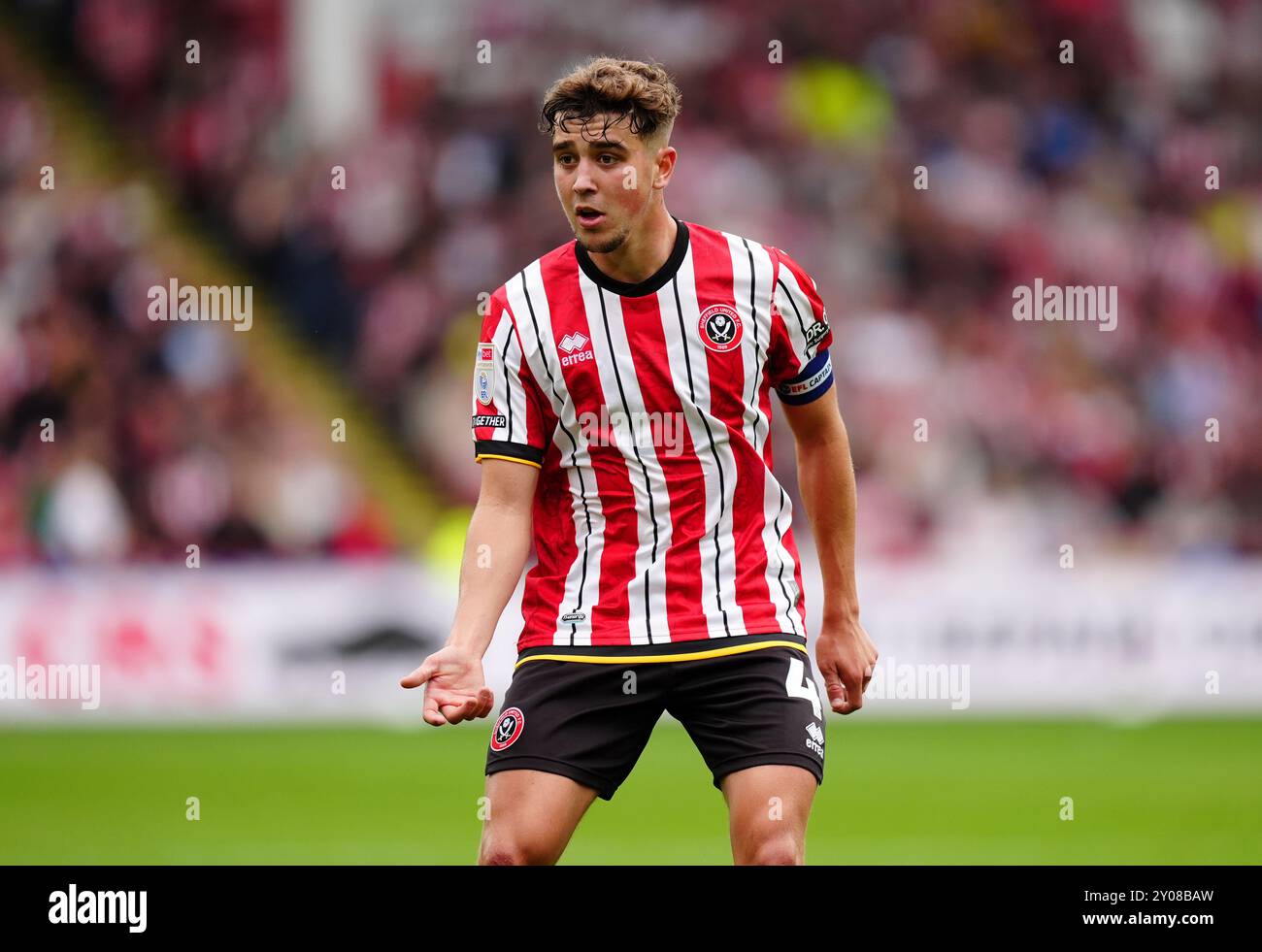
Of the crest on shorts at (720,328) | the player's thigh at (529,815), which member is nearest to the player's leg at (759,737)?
the player's thigh at (529,815)

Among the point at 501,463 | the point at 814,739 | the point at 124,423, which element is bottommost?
the point at 814,739

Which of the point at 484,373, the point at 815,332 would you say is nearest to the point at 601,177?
the point at 484,373

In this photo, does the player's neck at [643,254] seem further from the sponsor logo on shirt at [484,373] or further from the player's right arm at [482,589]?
the player's right arm at [482,589]

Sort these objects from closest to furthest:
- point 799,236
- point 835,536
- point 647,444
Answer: point 647,444
point 835,536
point 799,236

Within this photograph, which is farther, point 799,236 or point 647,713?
point 799,236

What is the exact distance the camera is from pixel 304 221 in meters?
15.4

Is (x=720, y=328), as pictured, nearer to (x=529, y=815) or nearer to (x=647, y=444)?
(x=647, y=444)

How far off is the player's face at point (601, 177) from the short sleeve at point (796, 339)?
0.46m

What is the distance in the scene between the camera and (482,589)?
14.8 ft

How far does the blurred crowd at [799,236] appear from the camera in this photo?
46.6 ft

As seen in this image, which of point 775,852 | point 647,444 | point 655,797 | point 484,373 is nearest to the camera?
point 775,852

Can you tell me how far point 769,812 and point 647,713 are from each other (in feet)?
1.49

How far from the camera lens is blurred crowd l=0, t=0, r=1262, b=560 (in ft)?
46.6
